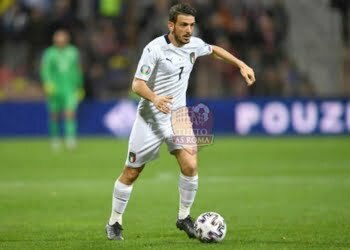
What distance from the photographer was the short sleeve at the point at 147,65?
8.62 m

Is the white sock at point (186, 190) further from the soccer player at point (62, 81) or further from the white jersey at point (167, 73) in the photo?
the soccer player at point (62, 81)

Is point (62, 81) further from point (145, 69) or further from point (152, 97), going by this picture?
point (152, 97)

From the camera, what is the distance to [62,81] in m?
22.1

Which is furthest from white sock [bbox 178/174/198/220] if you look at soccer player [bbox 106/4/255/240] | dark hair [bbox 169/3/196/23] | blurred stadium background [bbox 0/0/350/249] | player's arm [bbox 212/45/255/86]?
blurred stadium background [bbox 0/0/350/249]

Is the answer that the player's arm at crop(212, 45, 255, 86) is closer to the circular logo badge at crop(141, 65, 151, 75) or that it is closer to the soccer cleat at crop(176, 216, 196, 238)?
the circular logo badge at crop(141, 65, 151, 75)

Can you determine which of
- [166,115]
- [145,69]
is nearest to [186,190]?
[166,115]

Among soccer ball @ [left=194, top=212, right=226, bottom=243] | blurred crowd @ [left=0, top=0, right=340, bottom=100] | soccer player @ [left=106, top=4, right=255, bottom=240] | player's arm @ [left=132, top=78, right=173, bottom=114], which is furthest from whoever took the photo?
blurred crowd @ [left=0, top=0, right=340, bottom=100]

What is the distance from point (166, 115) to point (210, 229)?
1.18 m

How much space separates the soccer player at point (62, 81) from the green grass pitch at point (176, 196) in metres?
0.74

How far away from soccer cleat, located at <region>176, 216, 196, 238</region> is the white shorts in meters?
0.71

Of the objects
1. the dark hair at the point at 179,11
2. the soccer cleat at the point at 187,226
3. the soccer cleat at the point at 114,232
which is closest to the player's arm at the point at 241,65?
the dark hair at the point at 179,11

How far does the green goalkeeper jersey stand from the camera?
21.7m

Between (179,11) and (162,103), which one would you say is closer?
(162,103)

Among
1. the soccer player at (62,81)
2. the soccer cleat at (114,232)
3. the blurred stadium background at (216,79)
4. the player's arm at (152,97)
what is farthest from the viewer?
the soccer player at (62,81)
